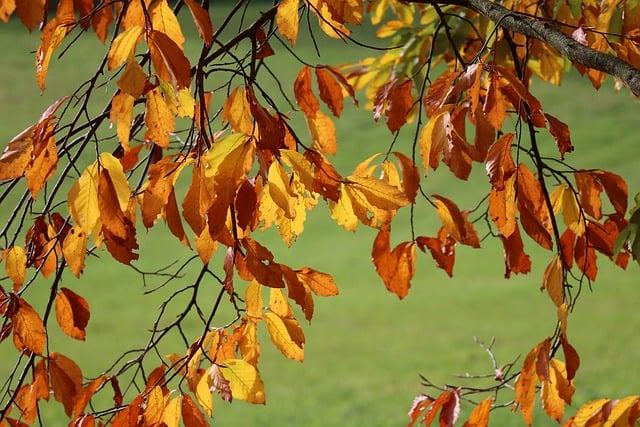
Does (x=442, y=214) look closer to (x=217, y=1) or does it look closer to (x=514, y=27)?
(x=514, y=27)

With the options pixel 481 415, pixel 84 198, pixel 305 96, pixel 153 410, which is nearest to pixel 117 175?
pixel 84 198

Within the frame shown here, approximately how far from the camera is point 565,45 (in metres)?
0.75

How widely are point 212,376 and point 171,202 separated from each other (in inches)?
6.3

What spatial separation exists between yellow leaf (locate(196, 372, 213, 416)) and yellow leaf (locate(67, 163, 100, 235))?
18cm

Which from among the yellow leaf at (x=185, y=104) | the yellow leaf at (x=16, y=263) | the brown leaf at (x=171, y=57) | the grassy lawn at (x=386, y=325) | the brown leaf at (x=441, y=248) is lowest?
the yellow leaf at (x=16, y=263)

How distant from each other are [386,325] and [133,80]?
305 centimetres

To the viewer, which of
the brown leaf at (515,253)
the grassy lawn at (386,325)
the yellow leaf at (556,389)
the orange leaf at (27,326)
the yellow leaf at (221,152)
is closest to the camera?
the yellow leaf at (221,152)

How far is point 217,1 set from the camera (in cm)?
955

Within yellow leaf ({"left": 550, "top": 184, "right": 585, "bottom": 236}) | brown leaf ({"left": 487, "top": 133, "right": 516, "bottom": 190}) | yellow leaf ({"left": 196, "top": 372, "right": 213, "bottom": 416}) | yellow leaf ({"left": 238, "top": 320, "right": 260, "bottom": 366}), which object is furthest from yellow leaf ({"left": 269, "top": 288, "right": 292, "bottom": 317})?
yellow leaf ({"left": 550, "top": 184, "right": 585, "bottom": 236})

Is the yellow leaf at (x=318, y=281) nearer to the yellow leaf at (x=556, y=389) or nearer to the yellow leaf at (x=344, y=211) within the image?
the yellow leaf at (x=344, y=211)

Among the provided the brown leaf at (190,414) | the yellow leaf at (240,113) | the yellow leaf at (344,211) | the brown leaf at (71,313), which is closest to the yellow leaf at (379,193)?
the yellow leaf at (344,211)

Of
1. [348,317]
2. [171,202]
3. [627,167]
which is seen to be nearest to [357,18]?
[171,202]

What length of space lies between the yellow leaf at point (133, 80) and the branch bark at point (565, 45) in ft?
1.01

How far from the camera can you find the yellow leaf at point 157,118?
0.74 m
